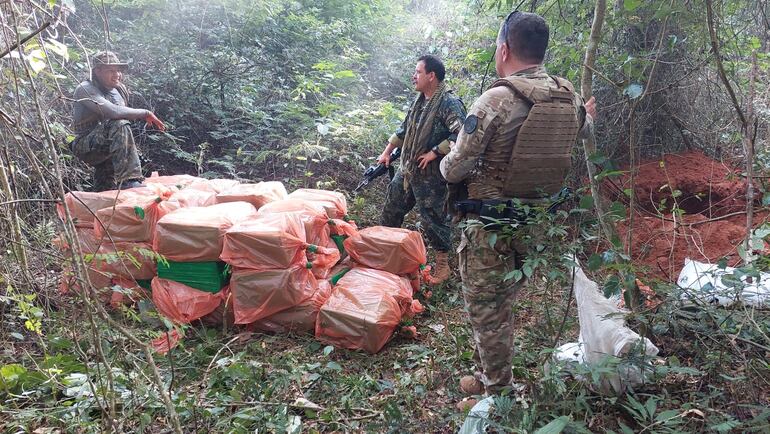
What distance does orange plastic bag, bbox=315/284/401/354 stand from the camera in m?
3.14

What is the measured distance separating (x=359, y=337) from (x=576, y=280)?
145 cm

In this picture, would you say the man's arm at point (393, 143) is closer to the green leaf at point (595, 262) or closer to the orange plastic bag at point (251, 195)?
the orange plastic bag at point (251, 195)

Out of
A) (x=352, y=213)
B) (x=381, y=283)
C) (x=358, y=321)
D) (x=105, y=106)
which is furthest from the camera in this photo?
(x=352, y=213)

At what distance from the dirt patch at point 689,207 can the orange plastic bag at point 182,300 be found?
333 cm

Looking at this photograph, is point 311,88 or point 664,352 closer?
point 664,352

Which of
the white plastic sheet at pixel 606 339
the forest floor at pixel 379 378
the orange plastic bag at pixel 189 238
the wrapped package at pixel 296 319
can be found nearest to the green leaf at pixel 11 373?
the forest floor at pixel 379 378

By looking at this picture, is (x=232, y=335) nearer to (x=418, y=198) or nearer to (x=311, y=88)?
(x=418, y=198)

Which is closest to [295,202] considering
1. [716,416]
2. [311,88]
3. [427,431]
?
[427,431]

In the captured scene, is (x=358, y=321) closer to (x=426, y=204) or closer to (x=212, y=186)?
(x=426, y=204)

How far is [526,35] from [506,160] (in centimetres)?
56

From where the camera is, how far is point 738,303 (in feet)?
6.79

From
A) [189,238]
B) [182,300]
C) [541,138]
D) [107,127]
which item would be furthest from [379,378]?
[107,127]

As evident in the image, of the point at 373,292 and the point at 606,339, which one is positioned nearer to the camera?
the point at 606,339

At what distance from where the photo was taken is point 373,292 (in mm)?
3359
